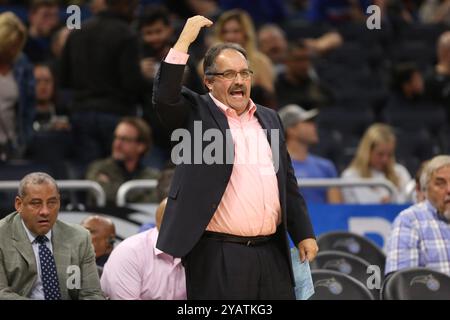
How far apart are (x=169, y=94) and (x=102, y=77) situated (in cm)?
404

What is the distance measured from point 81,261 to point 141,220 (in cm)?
197

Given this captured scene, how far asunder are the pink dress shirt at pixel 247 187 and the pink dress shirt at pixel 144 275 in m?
0.87

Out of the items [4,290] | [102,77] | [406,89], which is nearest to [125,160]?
[102,77]

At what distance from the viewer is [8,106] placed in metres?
9.09

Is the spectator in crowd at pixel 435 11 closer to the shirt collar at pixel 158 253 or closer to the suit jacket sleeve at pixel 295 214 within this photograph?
the shirt collar at pixel 158 253

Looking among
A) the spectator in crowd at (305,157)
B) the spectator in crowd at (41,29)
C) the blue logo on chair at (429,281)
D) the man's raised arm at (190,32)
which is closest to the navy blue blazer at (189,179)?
the man's raised arm at (190,32)

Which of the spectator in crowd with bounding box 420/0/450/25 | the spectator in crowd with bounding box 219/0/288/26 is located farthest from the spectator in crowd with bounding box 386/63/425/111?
the spectator in crowd with bounding box 420/0/450/25

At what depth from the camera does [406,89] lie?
11.4 metres

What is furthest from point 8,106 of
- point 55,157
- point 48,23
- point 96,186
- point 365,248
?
point 365,248

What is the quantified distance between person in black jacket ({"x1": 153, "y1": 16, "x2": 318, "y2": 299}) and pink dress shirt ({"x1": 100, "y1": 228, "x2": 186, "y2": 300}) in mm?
749

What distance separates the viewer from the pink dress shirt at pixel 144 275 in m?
6.25

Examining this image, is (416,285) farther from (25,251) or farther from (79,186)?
(79,186)

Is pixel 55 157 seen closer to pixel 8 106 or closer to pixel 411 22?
pixel 8 106

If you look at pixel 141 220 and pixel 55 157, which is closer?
pixel 141 220
